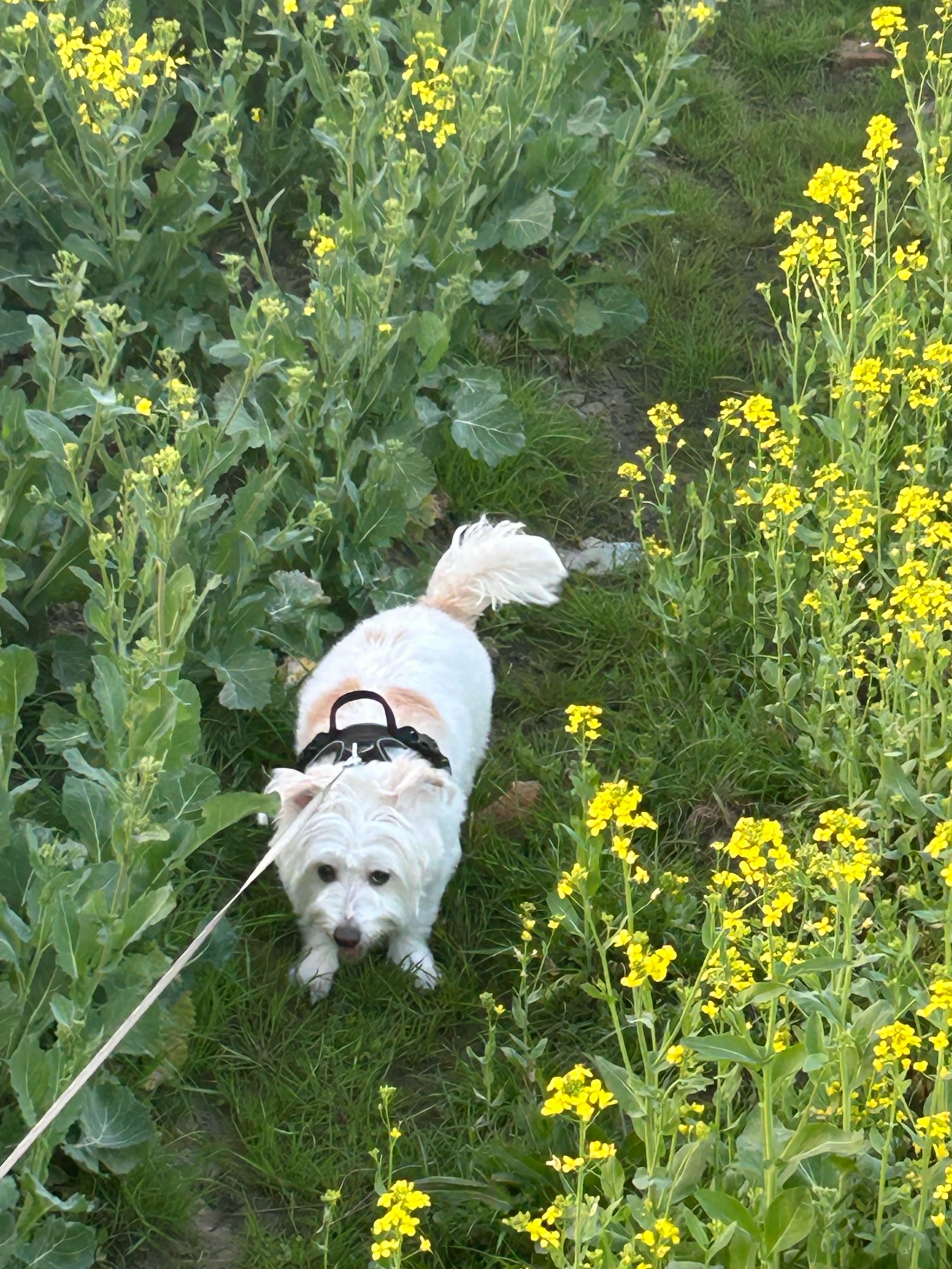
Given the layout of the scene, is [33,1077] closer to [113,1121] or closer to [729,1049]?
[113,1121]

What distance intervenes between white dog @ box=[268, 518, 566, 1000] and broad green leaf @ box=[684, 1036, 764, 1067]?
122 cm

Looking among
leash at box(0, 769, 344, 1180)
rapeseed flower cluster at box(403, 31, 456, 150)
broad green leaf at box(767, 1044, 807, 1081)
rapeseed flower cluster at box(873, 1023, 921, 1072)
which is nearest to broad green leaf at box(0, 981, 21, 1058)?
leash at box(0, 769, 344, 1180)

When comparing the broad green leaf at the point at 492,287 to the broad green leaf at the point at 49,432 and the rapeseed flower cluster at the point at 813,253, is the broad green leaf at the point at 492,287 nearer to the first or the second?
the rapeseed flower cluster at the point at 813,253

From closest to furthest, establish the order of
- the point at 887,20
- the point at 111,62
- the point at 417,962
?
1. the point at 417,962
2. the point at 111,62
3. the point at 887,20

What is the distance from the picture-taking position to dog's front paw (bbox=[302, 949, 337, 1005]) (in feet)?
11.7

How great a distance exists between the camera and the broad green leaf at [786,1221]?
237 cm

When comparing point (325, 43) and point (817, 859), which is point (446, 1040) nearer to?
point (817, 859)

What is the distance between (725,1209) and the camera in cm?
237

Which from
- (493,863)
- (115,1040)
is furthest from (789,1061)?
(493,863)

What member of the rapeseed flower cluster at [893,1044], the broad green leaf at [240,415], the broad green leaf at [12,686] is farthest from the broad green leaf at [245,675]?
the rapeseed flower cluster at [893,1044]

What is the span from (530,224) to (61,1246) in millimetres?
3501

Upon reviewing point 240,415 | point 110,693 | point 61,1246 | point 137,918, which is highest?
point 240,415

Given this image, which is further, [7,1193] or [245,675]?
[245,675]

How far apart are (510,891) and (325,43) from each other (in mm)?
3551
